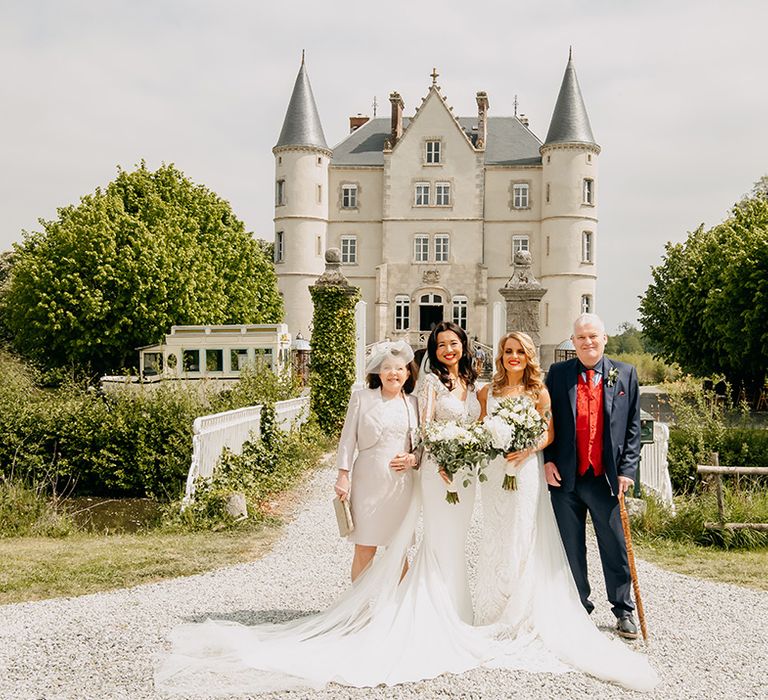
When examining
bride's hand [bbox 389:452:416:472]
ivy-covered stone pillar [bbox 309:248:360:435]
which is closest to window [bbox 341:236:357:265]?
ivy-covered stone pillar [bbox 309:248:360:435]

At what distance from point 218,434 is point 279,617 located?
195 inches

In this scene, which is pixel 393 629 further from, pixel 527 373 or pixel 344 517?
pixel 527 373

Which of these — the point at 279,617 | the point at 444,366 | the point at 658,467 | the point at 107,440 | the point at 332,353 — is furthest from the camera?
the point at 332,353

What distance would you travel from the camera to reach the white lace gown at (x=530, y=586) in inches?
186

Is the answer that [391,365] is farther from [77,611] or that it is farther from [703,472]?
[703,472]

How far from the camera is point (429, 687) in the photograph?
4340 millimetres

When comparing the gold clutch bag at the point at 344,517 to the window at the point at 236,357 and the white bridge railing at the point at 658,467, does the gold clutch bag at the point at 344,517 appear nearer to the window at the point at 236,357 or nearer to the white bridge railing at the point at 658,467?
the white bridge railing at the point at 658,467

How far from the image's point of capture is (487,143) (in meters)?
44.7

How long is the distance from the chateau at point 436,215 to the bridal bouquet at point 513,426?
1443 inches

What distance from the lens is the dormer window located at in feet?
141

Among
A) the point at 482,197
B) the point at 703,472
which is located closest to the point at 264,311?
the point at 482,197

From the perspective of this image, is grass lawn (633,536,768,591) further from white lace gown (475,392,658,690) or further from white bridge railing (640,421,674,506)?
white lace gown (475,392,658,690)

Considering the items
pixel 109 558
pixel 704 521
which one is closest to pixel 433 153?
pixel 704 521

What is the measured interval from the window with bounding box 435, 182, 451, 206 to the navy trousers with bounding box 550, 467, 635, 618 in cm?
3867
